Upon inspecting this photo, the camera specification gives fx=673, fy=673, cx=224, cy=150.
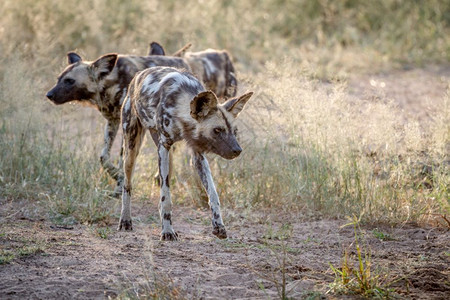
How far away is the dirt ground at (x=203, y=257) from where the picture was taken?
332 cm

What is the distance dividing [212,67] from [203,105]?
286cm

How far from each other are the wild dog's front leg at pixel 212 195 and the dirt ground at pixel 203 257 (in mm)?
98

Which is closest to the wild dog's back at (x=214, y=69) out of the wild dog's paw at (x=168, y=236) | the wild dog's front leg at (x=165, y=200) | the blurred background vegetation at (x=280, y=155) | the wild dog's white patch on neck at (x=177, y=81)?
the blurred background vegetation at (x=280, y=155)

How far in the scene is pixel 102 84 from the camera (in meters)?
6.23

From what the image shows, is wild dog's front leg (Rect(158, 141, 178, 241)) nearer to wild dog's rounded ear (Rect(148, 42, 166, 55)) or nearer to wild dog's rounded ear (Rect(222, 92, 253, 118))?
wild dog's rounded ear (Rect(222, 92, 253, 118))

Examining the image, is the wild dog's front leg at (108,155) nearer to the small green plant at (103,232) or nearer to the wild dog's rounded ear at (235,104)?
the small green plant at (103,232)

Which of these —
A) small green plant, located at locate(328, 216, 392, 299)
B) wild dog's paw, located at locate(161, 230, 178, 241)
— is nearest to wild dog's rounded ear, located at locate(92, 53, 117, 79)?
wild dog's paw, located at locate(161, 230, 178, 241)

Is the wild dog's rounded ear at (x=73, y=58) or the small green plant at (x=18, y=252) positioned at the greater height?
the wild dog's rounded ear at (x=73, y=58)

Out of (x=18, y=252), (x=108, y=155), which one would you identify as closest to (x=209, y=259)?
(x=18, y=252)

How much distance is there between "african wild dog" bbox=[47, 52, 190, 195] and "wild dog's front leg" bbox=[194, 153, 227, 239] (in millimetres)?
1644

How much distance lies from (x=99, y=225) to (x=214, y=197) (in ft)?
3.34

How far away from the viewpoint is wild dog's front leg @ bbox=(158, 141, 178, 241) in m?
4.58

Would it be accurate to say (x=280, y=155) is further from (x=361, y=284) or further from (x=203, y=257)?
(x=361, y=284)

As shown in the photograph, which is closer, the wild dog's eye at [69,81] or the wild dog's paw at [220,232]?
the wild dog's paw at [220,232]
